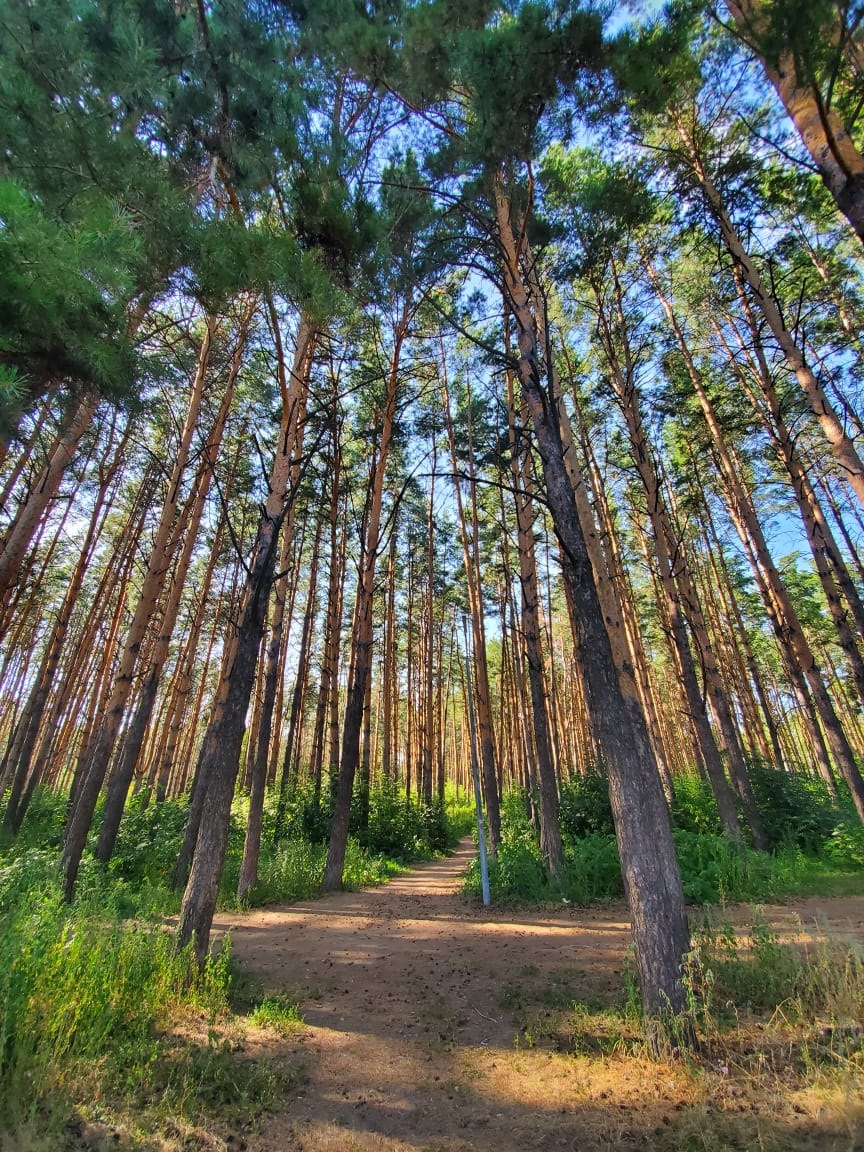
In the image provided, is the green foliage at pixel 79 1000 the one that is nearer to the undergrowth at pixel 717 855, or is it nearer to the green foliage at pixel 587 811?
the undergrowth at pixel 717 855

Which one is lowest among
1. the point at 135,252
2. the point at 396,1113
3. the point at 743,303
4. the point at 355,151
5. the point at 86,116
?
the point at 396,1113

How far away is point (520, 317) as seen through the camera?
16.1ft

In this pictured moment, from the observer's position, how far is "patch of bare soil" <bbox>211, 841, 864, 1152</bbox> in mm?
2311

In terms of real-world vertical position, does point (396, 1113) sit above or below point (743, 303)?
below

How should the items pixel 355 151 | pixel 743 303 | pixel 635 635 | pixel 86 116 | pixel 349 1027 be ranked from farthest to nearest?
1. pixel 635 635
2. pixel 743 303
3. pixel 355 151
4. pixel 349 1027
5. pixel 86 116

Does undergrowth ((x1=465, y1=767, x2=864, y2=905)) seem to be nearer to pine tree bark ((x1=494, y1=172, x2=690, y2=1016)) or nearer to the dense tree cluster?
the dense tree cluster

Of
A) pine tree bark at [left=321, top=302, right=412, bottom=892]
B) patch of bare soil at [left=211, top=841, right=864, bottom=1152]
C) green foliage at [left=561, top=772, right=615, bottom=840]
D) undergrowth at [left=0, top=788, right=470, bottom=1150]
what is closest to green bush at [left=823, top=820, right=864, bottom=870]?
patch of bare soil at [left=211, top=841, right=864, bottom=1152]

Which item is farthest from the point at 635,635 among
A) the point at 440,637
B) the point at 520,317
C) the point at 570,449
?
the point at 520,317

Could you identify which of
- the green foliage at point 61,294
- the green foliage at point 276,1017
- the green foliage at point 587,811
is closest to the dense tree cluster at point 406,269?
the green foliage at point 61,294

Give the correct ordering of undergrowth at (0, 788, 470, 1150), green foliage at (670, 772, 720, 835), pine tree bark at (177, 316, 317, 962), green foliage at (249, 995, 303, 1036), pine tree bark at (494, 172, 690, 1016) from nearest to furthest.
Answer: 1. undergrowth at (0, 788, 470, 1150)
2. pine tree bark at (494, 172, 690, 1016)
3. green foliage at (249, 995, 303, 1036)
4. pine tree bark at (177, 316, 317, 962)
5. green foliage at (670, 772, 720, 835)

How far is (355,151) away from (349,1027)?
8225mm

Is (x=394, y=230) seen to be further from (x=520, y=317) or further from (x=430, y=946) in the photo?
(x=430, y=946)

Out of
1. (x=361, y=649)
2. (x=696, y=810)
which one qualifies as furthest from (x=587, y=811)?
(x=361, y=649)

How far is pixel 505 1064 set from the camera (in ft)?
10.1
